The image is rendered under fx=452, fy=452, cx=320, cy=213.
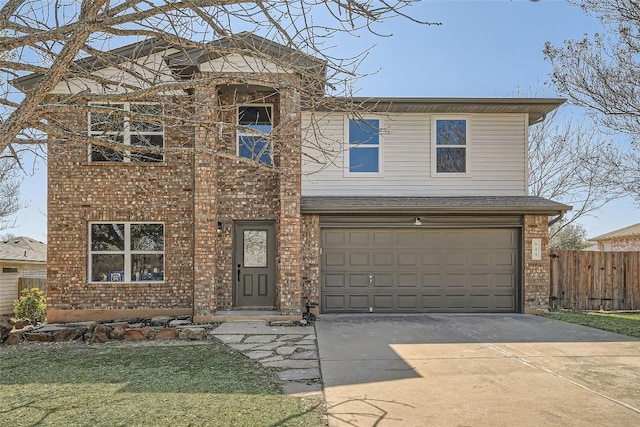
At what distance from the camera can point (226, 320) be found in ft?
33.3

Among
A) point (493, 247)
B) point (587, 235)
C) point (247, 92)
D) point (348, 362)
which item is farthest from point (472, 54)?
point (587, 235)

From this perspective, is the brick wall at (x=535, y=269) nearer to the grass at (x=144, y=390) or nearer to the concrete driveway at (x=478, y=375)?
the concrete driveway at (x=478, y=375)

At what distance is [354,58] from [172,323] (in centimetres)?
745

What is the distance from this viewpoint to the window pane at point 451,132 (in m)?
12.0

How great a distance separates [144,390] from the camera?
5.29m

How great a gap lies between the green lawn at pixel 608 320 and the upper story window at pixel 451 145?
4349 millimetres

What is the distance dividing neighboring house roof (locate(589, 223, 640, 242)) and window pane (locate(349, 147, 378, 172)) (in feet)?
60.2

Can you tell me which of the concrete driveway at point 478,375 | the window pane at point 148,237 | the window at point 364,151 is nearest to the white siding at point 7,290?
the window pane at point 148,237

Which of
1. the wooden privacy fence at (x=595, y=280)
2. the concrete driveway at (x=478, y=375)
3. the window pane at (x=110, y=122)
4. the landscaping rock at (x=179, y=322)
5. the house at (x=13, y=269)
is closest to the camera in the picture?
the concrete driveway at (x=478, y=375)

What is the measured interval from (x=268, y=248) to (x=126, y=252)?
342 cm

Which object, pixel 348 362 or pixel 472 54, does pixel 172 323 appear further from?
pixel 472 54

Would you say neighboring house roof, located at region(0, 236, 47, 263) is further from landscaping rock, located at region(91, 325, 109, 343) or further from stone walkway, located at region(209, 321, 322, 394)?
stone walkway, located at region(209, 321, 322, 394)

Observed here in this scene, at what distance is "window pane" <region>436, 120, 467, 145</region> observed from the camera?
1196cm

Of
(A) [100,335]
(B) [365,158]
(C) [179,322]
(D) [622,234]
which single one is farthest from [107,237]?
(D) [622,234]
